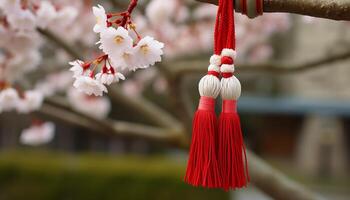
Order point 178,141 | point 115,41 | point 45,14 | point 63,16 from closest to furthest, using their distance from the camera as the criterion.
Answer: point 115,41
point 45,14
point 63,16
point 178,141

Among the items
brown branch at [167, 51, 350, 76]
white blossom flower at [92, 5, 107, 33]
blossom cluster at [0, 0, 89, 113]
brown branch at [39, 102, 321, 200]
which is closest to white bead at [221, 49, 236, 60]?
white blossom flower at [92, 5, 107, 33]

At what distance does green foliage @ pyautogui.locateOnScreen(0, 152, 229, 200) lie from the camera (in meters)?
5.40

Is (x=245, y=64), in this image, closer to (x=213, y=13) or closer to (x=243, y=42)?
(x=213, y=13)

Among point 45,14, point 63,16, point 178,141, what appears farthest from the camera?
point 178,141

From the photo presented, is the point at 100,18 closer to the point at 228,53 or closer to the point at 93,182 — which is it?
the point at 228,53

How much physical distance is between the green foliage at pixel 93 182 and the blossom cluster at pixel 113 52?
4.48 meters

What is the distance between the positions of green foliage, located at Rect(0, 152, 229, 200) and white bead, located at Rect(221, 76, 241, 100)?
14.7ft

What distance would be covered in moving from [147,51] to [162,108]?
23.2 ft

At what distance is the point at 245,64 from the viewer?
234 centimetres

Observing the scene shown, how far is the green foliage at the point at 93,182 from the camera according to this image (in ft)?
17.7

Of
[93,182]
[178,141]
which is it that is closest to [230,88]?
[178,141]

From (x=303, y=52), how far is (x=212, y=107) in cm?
917

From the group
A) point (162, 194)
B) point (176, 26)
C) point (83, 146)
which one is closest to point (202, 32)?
point (176, 26)

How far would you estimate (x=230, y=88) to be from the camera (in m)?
0.91
